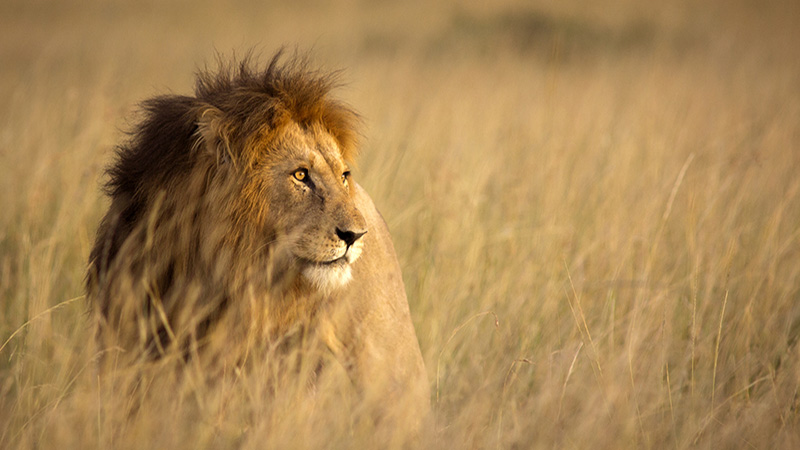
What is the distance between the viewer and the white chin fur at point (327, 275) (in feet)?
8.82

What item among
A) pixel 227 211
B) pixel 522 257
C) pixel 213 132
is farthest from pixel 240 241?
pixel 522 257

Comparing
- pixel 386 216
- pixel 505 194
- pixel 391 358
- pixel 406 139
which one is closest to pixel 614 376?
pixel 391 358

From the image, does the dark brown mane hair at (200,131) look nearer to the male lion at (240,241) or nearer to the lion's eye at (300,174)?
the male lion at (240,241)

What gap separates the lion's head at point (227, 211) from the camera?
271 centimetres

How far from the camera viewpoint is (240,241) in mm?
2771

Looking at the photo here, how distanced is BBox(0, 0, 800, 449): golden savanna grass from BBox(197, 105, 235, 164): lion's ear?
84 centimetres

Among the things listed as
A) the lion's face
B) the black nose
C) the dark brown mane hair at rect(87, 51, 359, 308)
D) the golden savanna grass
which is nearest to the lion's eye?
the lion's face

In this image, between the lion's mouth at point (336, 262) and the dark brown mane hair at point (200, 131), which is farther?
the dark brown mane hair at point (200, 131)

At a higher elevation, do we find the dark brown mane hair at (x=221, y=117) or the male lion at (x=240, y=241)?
the dark brown mane hair at (x=221, y=117)

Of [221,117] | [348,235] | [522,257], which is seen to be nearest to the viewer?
[348,235]

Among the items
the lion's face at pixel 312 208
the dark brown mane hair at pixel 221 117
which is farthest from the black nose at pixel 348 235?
the dark brown mane hair at pixel 221 117

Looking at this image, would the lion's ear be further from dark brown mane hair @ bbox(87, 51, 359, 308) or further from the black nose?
the black nose

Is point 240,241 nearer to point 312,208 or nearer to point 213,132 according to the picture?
point 312,208

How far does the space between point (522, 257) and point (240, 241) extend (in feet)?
7.68
